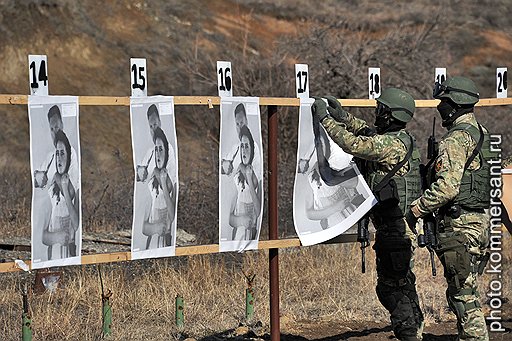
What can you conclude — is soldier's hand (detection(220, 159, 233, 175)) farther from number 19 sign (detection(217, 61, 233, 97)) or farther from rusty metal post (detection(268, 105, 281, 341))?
number 19 sign (detection(217, 61, 233, 97))

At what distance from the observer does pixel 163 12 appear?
28.2 metres

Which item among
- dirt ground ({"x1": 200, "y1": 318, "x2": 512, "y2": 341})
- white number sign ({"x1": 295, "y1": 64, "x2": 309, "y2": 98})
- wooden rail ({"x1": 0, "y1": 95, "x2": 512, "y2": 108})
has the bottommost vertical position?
dirt ground ({"x1": 200, "y1": 318, "x2": 512, "y2": 341})

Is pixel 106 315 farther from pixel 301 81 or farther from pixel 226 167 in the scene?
pixel 301 81

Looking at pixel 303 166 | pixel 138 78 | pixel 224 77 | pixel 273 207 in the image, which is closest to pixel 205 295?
pixel 273 207

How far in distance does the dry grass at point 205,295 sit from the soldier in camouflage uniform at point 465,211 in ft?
6.34

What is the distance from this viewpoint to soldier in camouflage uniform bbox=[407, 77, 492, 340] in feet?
20.9

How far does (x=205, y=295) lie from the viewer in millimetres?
8297

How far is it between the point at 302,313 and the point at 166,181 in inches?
100

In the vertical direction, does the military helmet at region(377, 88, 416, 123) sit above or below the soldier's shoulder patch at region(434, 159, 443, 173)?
above

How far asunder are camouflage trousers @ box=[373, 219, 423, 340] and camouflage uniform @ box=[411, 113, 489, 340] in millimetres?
280

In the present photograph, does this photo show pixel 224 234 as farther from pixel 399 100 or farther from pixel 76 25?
pixel 76 25

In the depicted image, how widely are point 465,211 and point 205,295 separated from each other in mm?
2729

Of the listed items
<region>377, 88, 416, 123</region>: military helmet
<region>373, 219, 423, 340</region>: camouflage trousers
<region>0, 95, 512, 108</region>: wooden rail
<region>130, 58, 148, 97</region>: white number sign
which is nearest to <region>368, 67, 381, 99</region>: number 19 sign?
<region>0, 95, 512, 108</region>: wooden rail

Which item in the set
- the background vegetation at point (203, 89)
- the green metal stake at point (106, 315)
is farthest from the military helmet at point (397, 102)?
the green metal stake at point (106, 315)
